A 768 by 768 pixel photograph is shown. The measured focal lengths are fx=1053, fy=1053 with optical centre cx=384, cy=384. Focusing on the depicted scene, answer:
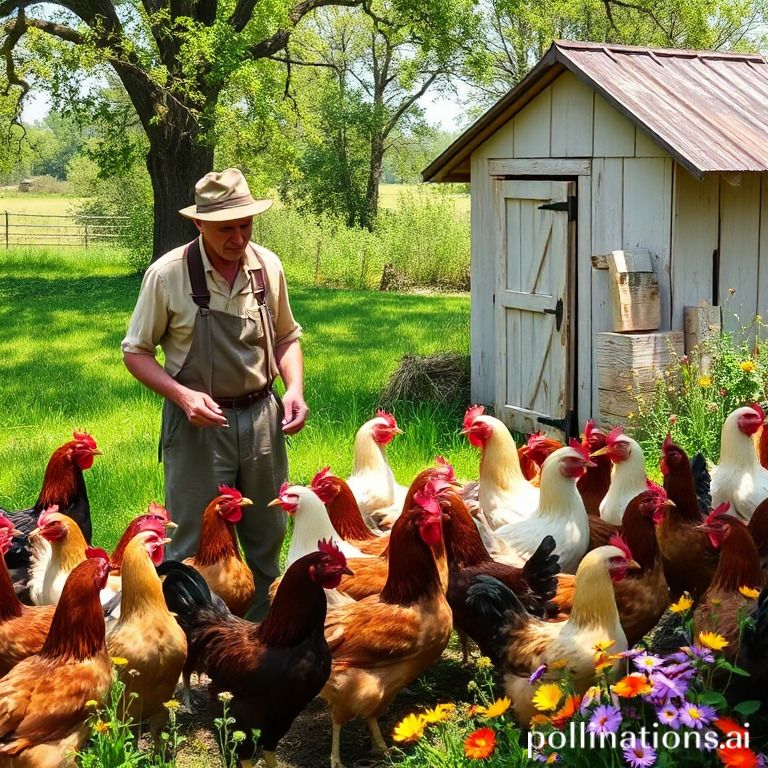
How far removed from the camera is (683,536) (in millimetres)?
5477

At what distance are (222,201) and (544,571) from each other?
2.38 metres

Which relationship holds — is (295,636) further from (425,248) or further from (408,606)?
(425,248)

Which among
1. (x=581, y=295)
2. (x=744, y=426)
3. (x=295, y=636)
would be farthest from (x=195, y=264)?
(x=581, y=295)

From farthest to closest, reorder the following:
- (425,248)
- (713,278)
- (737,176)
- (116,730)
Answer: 1. (425,248)
2. (713,278)
3. (737,176)
4. (116,730)

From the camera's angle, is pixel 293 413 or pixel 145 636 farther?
pixel 293 413

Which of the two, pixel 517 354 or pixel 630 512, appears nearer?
pixel 630 512

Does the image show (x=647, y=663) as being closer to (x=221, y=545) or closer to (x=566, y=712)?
(x=566, y=712)

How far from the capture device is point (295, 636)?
4375 mm

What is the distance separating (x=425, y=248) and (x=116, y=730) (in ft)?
75.8

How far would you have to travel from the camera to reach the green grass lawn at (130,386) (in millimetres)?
8695

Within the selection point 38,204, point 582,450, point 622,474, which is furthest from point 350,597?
point 38,204

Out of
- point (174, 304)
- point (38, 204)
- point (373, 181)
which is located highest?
point (38, 204)

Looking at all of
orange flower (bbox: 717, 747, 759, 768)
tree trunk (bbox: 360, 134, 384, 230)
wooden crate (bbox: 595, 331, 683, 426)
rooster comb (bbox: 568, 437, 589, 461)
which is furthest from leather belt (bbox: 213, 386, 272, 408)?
tree trunk (bbox: 360, 134, 384, 230)

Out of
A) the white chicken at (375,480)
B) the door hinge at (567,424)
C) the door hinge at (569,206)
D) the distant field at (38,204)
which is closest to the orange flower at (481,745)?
the white chicken at (375,480)
